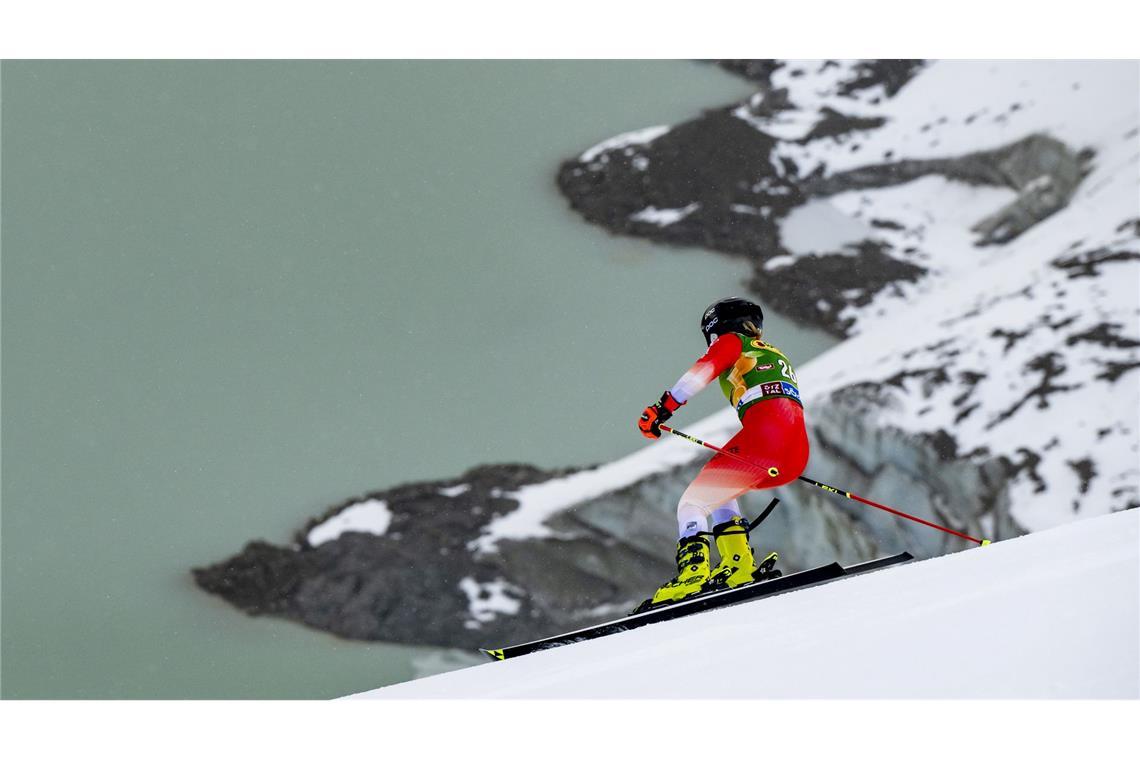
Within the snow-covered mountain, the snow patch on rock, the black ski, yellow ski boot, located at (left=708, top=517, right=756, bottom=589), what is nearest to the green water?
the snow patch on rock

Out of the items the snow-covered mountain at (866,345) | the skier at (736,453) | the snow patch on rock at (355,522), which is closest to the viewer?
the skier at (736,453)

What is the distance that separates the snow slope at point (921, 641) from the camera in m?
1.95

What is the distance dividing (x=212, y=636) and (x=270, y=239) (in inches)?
146

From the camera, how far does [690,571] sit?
3223 mm

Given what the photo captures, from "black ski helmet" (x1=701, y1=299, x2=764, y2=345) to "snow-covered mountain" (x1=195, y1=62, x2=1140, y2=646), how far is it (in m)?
4.21

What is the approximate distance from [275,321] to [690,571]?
720 centimetres

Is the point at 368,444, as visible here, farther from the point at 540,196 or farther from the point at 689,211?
the point at 689,211

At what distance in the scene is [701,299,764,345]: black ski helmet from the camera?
11.3 feet

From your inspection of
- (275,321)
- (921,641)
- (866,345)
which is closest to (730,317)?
(921,641)

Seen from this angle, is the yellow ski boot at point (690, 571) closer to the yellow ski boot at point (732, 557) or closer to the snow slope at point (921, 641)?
the yellow ski boot at point (732, 557)

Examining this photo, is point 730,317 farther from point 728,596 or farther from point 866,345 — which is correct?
point 866,345

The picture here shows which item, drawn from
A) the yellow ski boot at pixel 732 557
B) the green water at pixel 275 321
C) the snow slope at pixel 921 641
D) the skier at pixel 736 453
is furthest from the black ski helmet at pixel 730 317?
the green water at pixel 275 321

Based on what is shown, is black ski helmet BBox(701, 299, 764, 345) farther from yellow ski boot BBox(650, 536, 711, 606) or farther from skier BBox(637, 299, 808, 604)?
yellow ski boot BBox(650, 536, 711, 606)

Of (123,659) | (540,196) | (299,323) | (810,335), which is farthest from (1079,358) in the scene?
(123,659)
